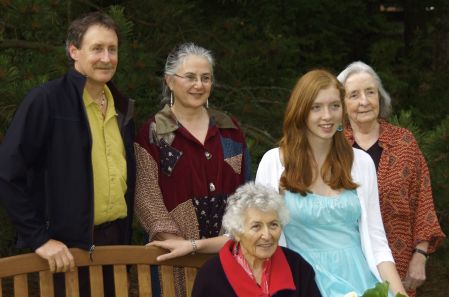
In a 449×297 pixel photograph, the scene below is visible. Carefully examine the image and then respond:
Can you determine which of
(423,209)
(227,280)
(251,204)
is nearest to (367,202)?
(423,209)

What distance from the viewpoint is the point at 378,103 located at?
13.6 ft

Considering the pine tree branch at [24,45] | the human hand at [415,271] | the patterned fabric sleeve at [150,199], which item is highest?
the pine tree branch at [24,45]

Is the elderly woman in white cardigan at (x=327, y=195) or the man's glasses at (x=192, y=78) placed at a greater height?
the man's glasses at (x=192, y=78)

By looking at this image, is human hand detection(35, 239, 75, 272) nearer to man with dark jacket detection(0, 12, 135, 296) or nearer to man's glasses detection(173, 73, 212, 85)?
man with dark jacket detection(0, 12, 135, 296)

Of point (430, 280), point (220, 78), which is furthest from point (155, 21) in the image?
point (430, 280)

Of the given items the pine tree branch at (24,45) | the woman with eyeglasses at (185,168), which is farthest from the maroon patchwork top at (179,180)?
the pine tree branch at (24,45)

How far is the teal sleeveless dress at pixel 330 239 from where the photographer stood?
3615 millimetres

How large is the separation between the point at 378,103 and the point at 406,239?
2.11ft

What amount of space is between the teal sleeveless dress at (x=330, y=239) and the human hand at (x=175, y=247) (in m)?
0.42

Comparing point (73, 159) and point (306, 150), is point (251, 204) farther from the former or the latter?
point (73, 159)

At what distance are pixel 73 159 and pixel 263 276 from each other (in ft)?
2.87

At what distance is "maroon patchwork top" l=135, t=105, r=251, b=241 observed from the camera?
3729 millimetres

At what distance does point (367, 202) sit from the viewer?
12.2 feet

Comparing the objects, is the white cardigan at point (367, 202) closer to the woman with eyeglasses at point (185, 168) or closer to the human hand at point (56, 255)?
the woman with eyeglasses at point (185, 168)
